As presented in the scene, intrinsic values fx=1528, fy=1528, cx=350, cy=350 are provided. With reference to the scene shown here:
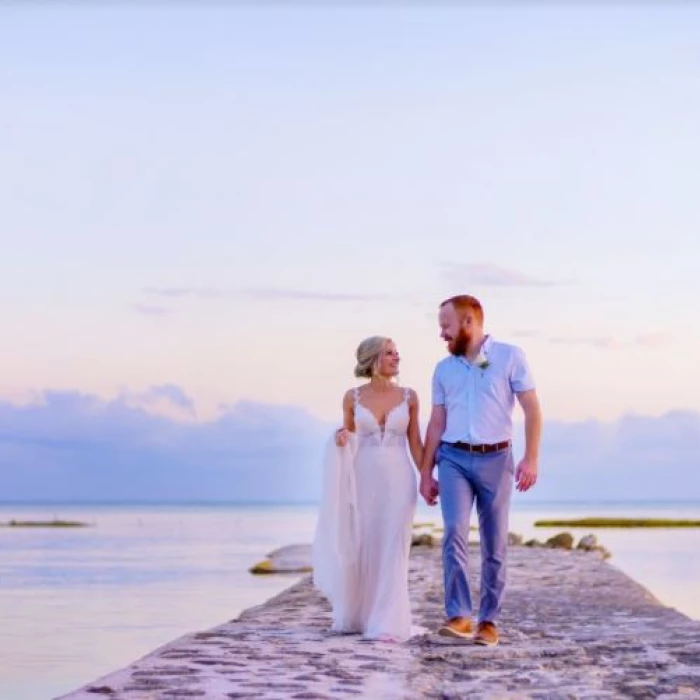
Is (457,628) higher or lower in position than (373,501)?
lower

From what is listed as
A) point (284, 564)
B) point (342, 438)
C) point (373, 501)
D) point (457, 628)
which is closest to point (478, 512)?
point (457, 628)

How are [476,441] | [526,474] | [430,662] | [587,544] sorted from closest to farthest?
[430,662], [526,474], [476,441], [587,544]

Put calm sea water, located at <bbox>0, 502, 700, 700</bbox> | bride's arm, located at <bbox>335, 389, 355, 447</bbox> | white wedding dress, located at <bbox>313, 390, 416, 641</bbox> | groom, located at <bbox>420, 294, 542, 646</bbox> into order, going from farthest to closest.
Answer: calm sea water, located at <bbox>0, 502, 700, 700</bbox>
bride's arm, located at <bbox>335, 389, 355, 447</bbox>
white wedding dress, located at <bbox>313, 390, 416, 641</bbox>
groom, located at <bbox>420, 294, 542, 646</bbox>

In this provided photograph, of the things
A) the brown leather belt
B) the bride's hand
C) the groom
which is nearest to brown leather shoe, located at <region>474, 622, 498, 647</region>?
the groom

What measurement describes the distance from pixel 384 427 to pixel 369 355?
20.7 inches

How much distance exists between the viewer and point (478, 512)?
10.0 metres

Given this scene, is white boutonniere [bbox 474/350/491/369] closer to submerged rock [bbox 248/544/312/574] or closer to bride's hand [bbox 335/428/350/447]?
bride's hand [bbox 335/428/350/447]

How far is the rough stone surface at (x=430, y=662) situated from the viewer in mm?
8195

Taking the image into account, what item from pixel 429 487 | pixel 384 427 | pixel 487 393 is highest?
pixel 487 393

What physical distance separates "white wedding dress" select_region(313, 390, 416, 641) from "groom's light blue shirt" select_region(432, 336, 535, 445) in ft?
2.36

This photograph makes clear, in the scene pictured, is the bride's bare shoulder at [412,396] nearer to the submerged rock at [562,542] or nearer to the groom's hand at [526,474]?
the groom's hand at [526,474]

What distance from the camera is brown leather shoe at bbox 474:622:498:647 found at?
1015 cm

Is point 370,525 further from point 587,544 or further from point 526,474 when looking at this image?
point 587,544

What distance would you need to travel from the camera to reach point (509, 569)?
66.2ft
